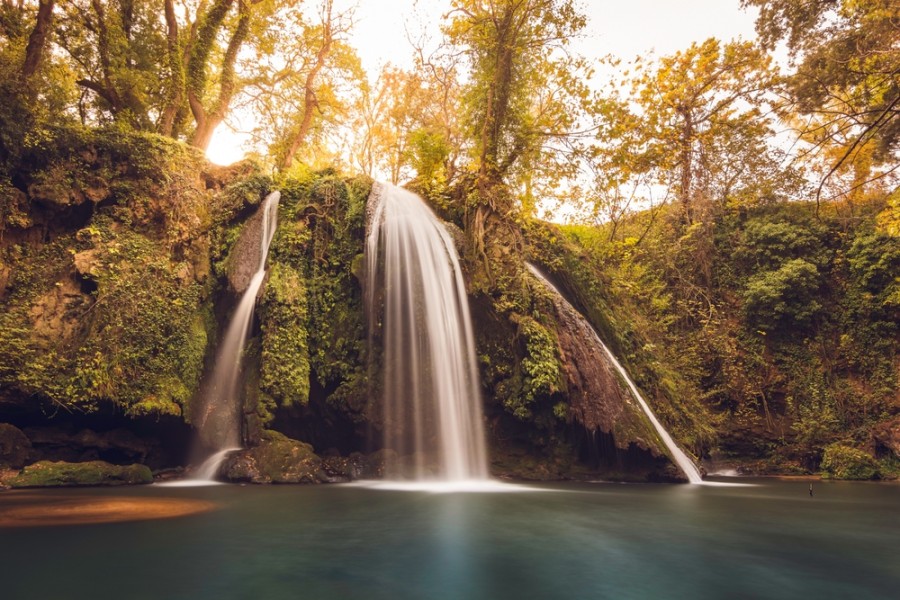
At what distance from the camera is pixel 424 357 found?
9.98m

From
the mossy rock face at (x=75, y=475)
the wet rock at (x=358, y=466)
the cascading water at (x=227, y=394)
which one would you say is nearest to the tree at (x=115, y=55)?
the cascading water at (x=227, y=394)

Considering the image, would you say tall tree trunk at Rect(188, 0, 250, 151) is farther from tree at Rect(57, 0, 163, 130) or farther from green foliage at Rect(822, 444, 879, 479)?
green foliage at Rect(822, 444, 879, 479)

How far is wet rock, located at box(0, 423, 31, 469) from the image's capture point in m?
8.33

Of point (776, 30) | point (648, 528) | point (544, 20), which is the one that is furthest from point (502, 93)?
point (648, 528)

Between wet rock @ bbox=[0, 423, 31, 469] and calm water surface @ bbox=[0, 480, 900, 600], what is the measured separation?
6.61 feet

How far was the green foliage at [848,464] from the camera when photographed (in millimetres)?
12173

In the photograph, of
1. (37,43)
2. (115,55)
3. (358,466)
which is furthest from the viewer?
(115,55)

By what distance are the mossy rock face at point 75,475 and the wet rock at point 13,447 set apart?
79 centimetres

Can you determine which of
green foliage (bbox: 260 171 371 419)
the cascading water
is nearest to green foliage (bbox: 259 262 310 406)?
green foliage (bbox: 260 171 371 419)

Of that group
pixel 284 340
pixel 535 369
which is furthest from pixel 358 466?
pixel 535 369

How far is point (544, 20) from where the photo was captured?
11.1 m

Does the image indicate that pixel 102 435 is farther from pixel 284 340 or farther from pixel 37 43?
pixel 37 43

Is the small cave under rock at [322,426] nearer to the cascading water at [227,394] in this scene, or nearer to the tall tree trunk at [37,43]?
the cascading water at [227,394]

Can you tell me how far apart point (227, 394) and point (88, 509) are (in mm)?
4425
